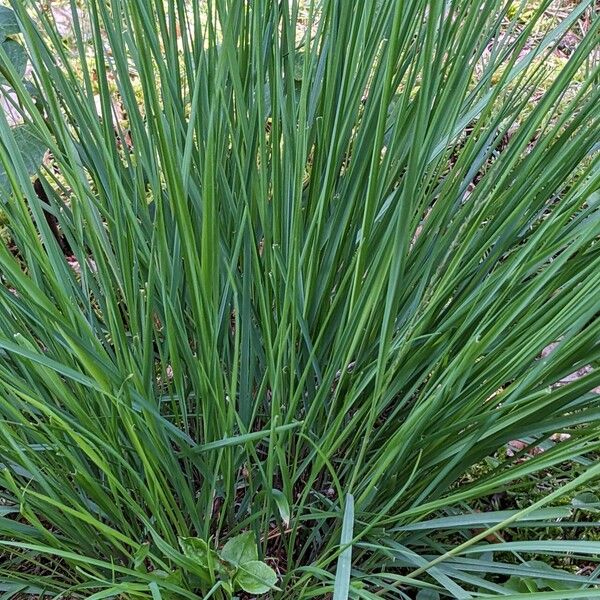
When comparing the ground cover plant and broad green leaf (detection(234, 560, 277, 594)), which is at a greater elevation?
the ground cover plant

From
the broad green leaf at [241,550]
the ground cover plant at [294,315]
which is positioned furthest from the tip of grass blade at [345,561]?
the broad green leaf at [241,550]

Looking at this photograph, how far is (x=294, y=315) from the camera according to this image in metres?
0.57

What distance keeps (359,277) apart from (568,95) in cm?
141

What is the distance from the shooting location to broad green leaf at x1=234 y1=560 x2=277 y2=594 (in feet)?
1.96

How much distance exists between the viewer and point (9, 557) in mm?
807

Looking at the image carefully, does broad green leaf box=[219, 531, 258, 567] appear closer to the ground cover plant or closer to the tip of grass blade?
the ground cover plant

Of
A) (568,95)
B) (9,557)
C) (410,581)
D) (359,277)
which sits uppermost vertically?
(359,277)

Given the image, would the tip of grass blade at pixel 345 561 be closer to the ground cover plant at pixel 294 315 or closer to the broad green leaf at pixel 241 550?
the ground cover plant at pixel 294 315

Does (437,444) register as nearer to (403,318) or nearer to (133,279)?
(403,318)

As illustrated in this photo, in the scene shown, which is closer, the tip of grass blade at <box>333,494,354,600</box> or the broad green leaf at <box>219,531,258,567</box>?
the tip of grass blade at <box>333,494,354,600</box>

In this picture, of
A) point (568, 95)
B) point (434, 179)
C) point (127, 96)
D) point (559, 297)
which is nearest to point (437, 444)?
point (559, 297)

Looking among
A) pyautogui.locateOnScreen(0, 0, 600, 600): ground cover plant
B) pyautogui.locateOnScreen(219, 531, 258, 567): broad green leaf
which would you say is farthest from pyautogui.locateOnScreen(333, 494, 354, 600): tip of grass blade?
pyautogui.locateOnScreen(219, 531, 258, 567): broad green leaf

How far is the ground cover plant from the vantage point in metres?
0.53

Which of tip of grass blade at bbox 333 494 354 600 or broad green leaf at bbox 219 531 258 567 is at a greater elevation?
tip of grass blade at bbox 333 494 354 600
